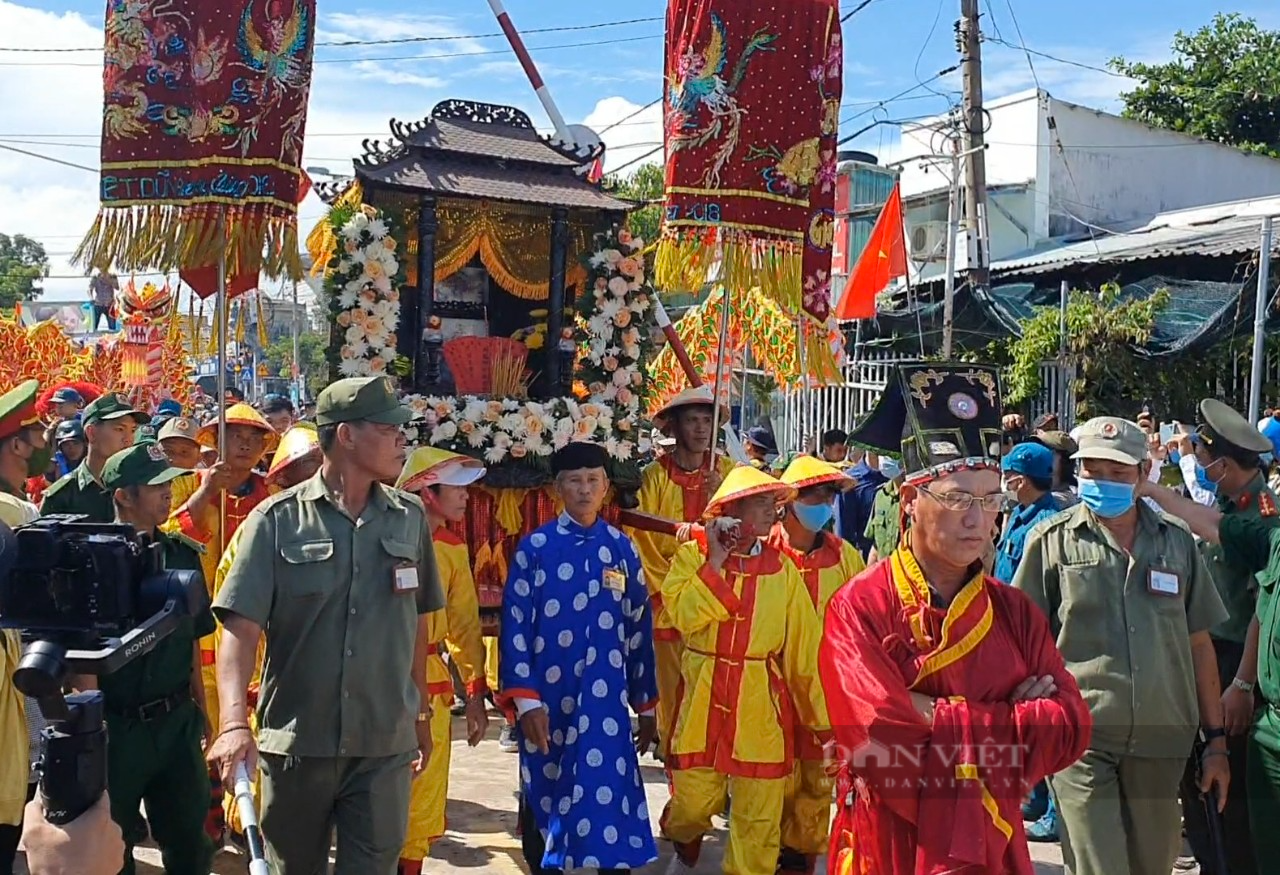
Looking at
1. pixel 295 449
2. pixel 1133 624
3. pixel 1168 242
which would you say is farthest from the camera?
pixel 1168 242

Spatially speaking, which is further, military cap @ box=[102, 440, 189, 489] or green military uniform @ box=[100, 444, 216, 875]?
military cap @ box=[102, 440, 189, 489]

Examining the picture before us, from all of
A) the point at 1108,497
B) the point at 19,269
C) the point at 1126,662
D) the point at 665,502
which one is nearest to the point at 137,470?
the point at 665,502

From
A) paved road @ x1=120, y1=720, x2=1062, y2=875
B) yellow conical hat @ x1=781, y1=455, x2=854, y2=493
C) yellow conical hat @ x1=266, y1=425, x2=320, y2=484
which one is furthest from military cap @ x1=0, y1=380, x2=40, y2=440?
yellow conical hat @ x1=781, y1=455, x2=854, y2=493

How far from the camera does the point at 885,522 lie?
777 centimetres

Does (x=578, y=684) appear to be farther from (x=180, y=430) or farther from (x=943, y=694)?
(x=180, y=430)

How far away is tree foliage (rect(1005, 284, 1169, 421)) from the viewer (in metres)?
13.4

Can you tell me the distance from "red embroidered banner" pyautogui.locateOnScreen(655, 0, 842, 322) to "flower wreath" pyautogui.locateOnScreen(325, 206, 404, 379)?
1.72 metres

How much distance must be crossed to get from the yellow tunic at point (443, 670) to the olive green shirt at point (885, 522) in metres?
3.18

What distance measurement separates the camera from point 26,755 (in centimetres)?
402

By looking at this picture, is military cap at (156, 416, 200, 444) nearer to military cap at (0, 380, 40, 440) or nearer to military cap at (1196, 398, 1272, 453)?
military cap at (0, 380, 40, 440)

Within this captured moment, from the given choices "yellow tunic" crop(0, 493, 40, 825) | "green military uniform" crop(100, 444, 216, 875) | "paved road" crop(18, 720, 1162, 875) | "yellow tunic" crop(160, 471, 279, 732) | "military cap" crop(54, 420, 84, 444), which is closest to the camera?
"yellow tunic" crop(0, 493, 40, 825)

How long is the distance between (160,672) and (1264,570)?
3940mm

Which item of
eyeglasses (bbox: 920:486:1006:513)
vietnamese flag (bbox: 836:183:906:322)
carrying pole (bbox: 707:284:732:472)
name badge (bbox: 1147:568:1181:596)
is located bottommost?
name badge (bbox: 1147:568:1181:596)

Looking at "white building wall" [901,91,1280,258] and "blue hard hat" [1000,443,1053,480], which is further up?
"white building wall" [901,91,1280,258]
